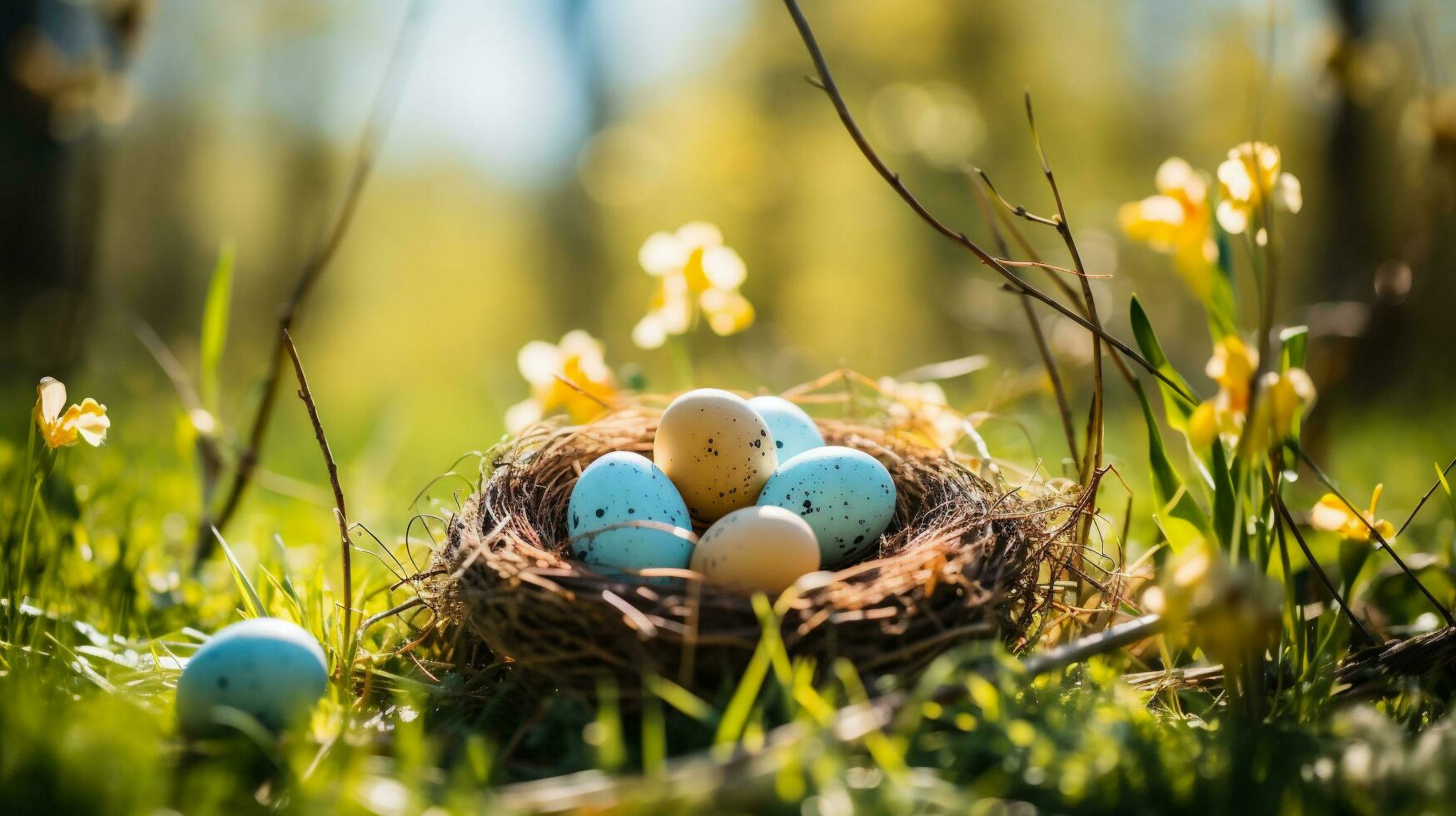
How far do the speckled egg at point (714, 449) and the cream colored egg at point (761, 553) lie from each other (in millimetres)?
308

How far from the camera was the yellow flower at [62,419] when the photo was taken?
1.44 m

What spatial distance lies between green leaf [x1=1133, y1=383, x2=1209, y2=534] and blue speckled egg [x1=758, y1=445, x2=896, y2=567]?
48cm

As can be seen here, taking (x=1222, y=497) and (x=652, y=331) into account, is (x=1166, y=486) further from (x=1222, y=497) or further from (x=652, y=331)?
(x=652, y=331)

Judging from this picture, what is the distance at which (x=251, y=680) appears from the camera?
4.16ft

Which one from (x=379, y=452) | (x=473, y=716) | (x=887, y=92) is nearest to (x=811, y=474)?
(x=473, y=716)

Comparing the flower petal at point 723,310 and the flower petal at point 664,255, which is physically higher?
the flower petal at point 664,255

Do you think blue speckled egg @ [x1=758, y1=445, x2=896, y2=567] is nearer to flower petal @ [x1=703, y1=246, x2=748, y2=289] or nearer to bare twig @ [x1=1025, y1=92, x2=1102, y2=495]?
bare twig @ [x1=1025, y1=92, x2=1102, y2=495]

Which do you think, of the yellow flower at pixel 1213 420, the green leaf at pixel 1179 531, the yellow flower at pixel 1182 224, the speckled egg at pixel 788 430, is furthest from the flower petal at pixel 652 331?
the yellow flower at pixel 1213 420

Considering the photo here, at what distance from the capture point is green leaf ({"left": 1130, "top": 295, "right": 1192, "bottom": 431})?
4.90 ft

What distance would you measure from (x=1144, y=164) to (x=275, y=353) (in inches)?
421

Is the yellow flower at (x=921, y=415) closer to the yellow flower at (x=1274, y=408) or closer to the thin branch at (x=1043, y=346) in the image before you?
the thin branch at (x=1043, y=346)

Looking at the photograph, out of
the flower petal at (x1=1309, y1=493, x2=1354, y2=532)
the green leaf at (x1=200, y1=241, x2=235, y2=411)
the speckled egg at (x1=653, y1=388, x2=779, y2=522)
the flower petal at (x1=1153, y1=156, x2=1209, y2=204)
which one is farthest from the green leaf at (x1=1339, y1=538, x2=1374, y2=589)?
the green leaf at (x1=200, y1=241, x2=235, y2=411)

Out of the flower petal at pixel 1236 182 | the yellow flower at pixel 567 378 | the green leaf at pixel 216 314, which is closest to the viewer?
the flower petal at pixel 1236 182

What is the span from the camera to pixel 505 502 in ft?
5.67
